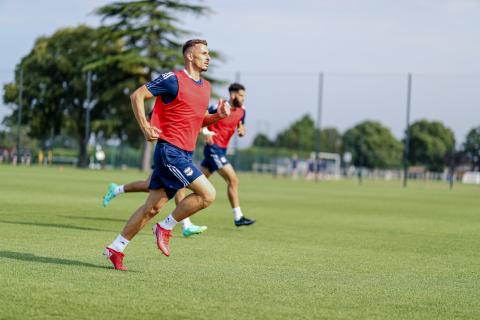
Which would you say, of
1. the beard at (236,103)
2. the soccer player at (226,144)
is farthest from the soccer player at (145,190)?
the beard at (236,103)

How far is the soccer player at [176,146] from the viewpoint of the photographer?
7594mm

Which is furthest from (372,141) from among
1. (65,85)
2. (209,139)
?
(209,139)

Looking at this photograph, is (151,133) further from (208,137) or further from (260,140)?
(260,140)

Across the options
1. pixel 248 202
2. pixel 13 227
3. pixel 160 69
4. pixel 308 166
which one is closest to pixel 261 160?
pixel 308 166

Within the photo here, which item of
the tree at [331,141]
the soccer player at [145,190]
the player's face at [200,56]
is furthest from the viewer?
the tree at [331,141]

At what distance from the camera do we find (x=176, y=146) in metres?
7.68

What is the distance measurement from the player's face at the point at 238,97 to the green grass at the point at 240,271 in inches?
75.5

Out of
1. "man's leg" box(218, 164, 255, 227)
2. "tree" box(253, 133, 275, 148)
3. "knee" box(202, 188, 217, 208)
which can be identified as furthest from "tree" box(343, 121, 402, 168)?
"knee" box(202, 188, 217, 208)

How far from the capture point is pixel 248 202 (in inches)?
850

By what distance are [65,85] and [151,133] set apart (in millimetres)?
59820

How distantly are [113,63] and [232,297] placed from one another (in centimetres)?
5302

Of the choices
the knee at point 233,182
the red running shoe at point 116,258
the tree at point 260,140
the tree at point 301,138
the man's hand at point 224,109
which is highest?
the tree at point 301,138

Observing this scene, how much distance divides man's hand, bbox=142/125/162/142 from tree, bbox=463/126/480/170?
2059 inches

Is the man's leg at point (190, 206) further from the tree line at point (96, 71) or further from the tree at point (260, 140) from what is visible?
the tree at point (260, 140)
